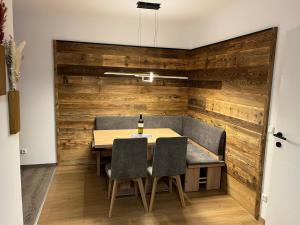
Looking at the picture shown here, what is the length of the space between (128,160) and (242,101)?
1516 millimetres

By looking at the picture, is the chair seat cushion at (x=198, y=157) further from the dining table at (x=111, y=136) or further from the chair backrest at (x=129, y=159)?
the chair backrest at (x=129, y=159)

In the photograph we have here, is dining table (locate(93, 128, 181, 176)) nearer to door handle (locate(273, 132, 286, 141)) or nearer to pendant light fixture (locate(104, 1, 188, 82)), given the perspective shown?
pendant light fixture (locate(104, 1, 188, 82))

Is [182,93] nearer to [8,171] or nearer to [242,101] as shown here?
[242,101]

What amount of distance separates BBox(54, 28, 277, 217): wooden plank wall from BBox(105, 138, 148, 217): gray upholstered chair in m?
1.23

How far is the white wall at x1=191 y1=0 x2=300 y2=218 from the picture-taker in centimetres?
225

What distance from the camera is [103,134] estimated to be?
3387 millimetres

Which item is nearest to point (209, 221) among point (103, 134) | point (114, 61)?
point (103, 134)

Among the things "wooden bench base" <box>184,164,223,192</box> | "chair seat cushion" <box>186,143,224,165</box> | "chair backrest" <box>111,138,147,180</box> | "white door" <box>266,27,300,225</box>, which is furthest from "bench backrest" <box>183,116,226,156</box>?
"chair backrest" <box>111,138,147,180</box>

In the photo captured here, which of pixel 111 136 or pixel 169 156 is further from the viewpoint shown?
pixel 111 136

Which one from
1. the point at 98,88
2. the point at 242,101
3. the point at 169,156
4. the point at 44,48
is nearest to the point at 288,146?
the point at 242,101

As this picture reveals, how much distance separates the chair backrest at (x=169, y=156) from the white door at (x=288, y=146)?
3.02ft

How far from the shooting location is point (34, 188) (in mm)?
3223

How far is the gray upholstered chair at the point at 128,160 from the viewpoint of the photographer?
251cm

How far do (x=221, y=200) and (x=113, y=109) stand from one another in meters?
2.18
